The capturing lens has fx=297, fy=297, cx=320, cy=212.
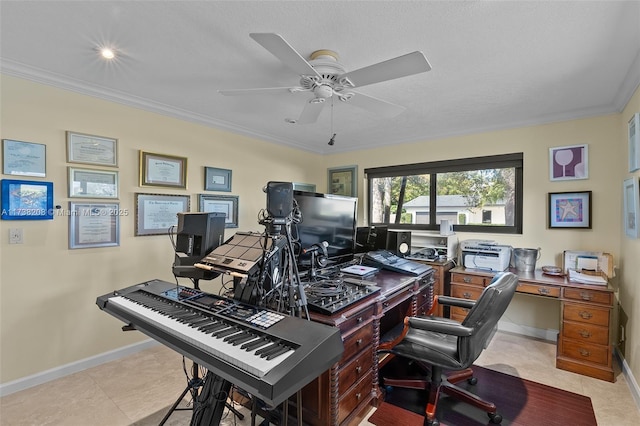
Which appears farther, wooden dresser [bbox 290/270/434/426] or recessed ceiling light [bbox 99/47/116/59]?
recessed ceiling light [bbox 99/47/116/59]

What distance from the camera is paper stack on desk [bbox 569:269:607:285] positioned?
2466mm

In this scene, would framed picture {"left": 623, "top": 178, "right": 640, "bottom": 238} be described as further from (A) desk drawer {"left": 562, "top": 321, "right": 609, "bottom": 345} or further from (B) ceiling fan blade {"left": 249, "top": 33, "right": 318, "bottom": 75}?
(B) ceiling fan blade {"left": 249, "top": 33, "right": 318, "bottom": 75}

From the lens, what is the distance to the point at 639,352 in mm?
2049

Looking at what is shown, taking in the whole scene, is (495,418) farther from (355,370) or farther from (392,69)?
(392,69)

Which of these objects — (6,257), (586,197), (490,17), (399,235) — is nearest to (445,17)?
(490,17)

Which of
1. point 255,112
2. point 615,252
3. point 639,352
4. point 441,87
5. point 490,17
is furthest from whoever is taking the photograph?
point 255,112

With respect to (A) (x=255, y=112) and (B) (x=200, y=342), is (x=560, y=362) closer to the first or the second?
(B) (x=200, y=342)

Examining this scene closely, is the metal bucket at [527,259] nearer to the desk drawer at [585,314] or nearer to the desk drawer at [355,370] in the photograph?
the desk drawer at [585,314]

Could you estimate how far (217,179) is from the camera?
3.36 meters

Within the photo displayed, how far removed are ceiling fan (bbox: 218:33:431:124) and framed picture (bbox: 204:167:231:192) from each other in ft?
4.67

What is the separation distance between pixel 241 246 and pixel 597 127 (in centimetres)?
348

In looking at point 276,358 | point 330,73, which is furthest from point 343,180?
point 276,358

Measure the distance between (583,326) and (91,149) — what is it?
4.32 m

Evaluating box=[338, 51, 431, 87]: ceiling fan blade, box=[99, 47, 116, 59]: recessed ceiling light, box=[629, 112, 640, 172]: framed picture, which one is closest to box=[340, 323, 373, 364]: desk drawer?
box=[338, 51, 431, 87]: ceiling fan blade
